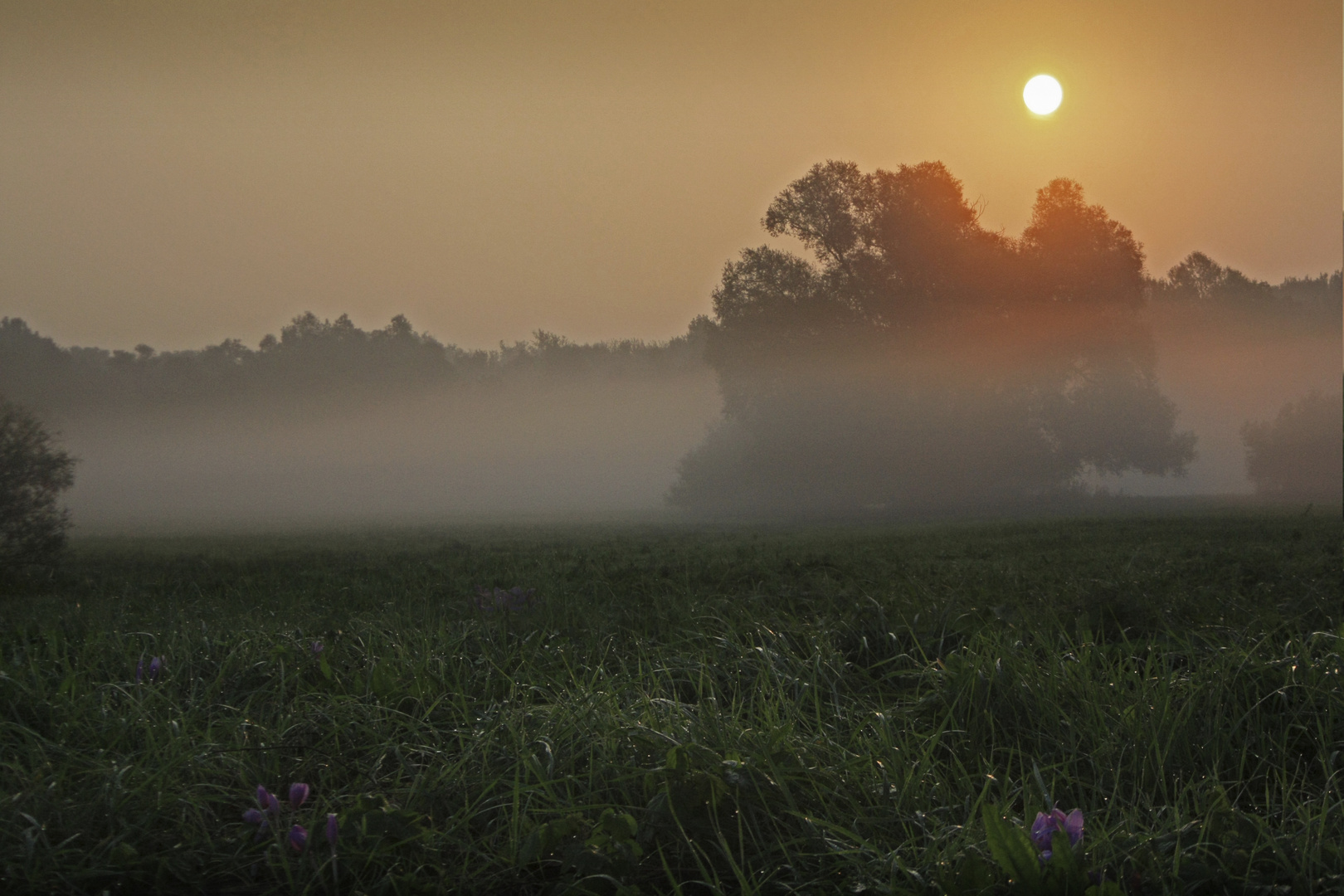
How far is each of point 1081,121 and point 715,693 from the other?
31455mm

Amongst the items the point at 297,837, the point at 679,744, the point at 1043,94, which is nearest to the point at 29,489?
the point at 297,837

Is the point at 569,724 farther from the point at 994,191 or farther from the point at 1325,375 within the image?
the point at 1325,375

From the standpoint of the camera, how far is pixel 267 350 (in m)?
48.7

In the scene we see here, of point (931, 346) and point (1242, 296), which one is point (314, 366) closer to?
point (931, 346)

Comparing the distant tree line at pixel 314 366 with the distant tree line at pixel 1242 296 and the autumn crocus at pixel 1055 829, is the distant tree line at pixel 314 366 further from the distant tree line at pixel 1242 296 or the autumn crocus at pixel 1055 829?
the autumn crocus at pixel 1055 829

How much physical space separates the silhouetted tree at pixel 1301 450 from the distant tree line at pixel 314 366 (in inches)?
967

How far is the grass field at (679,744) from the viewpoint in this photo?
2650 millimetres

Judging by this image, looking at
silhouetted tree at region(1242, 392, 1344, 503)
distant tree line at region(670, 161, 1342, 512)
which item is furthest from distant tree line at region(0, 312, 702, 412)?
silhouetted tree at region(1242, 392, 1344, 503)

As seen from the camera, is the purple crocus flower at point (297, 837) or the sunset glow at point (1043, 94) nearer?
the purple crocus flower at point (297, 837)

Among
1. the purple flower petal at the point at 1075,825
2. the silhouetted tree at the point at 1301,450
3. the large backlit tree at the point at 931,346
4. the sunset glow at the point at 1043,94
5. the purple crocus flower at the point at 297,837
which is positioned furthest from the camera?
the silhouetted tree at the point at 1301,450

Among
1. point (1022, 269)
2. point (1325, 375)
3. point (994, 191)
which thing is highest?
point (994, 191)

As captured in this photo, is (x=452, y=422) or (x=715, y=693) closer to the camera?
(x=715, y=693)

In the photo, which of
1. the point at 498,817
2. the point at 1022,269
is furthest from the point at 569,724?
the point at 1022,269

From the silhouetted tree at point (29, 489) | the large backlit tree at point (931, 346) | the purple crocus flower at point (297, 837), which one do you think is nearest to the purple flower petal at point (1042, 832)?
the purple crocus flower at point (297, 837)
